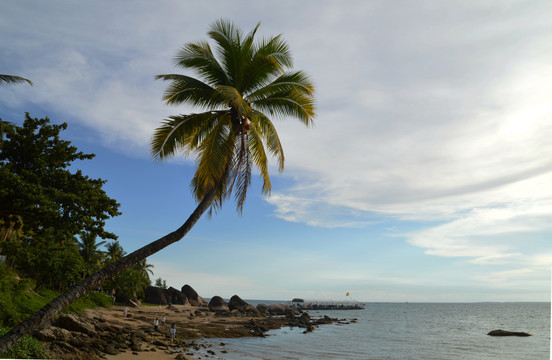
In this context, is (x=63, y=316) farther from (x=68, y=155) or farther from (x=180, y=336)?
(x=180, y=336)

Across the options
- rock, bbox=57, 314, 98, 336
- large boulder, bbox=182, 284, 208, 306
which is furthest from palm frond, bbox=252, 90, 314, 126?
large boulder, bbox=182, 284, 208, 306

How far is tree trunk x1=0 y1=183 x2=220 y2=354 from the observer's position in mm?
7270

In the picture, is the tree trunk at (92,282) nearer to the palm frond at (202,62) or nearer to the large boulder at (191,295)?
the palm frond at (202,62)

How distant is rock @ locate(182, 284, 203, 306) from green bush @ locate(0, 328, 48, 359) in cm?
5419

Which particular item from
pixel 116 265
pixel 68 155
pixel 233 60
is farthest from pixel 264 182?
pixel 68 155

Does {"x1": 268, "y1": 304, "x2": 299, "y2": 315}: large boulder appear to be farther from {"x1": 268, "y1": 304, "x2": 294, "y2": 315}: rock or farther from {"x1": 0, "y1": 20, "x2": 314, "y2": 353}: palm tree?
{"x1": 0, "y1": 20, "x2": 314, "y2": 353}: palm tree

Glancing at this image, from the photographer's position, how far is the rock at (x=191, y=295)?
64.9 meters

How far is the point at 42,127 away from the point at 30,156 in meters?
1.36

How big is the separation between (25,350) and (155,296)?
47451mm

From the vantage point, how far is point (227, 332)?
32.4 m

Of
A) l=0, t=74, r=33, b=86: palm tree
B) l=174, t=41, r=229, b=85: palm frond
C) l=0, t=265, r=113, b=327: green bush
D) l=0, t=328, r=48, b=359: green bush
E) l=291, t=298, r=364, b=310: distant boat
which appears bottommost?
l=291, t=298, r=364, b=310: distant boat

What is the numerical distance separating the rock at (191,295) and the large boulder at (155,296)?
805 cm

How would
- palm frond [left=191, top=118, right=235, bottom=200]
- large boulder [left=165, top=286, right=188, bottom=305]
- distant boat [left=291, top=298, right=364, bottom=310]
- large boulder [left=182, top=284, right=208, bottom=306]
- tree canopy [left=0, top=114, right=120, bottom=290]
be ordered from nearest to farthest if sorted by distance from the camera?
palm frond [left=191, top=118, right=235, bottom=200]
tree canopy [left=0, top=114, right=120, bottom=290]
large boulder [left=165, top=286, right=188, bottom=305]
large boulder [left=182, top=284, right=208, bottom=306]
distant boat [left=291, top=298, right=364, bottom=310]

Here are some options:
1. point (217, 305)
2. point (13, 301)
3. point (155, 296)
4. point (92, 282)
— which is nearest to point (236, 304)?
point (217, 305)
